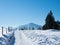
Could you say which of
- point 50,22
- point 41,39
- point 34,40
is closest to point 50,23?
point 50,22

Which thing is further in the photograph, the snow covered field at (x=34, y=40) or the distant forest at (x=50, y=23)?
the distant forest at (x=50, y=23)

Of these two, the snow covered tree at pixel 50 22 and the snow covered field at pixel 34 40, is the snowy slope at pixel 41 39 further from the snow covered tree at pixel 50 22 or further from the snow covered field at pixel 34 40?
the snow covered tree at pixel 50 22

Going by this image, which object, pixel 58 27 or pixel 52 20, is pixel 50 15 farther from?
pixel 58 27

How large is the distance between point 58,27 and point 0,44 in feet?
167

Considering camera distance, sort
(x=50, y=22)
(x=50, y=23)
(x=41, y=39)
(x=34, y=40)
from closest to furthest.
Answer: (x=41, y=39)
(x=34, y=40)
(x=50, y=23)
(x=50, y=22)

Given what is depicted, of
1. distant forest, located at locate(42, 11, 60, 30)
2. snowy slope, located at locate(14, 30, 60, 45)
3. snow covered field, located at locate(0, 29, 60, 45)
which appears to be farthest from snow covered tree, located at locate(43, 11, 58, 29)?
snow covered field, located at locate(0, 29, 60, 45)

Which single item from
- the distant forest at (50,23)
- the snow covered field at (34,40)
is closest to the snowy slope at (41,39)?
the snow covered field at (34,40)

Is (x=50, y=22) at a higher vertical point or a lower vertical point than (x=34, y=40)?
higher

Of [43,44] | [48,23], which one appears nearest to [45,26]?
[48,23]

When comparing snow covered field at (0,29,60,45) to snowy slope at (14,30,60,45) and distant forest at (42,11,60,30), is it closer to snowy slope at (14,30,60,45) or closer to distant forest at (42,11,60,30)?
snowy slope at (14,30,60,45)

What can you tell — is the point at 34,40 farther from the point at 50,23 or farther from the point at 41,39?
the point at 50,23

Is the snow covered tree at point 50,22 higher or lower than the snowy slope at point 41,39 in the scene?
higher

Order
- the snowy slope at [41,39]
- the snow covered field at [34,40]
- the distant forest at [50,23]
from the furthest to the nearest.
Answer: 1. the distant forest at [50,23]
2. the snowy slope at [41,39]
3. the snow covered field at [34,40]

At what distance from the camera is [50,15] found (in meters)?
61.9
